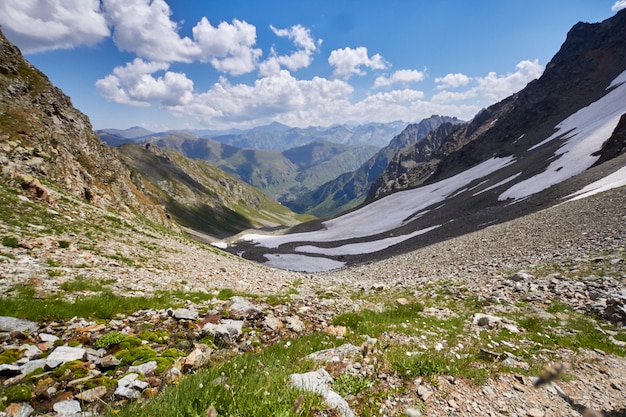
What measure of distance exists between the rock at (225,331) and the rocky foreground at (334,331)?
4cm

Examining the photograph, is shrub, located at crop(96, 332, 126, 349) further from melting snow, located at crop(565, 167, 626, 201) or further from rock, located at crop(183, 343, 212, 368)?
melting snow, located at crop(565, 167, 626, 201)

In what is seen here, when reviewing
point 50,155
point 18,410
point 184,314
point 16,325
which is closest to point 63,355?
point 18,410

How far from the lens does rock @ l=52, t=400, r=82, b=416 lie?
4.87 meters

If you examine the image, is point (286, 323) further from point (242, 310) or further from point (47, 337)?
point (47, 337)

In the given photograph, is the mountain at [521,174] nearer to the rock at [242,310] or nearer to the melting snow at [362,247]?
the melting snow at [362,247]

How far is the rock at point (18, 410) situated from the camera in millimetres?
4830

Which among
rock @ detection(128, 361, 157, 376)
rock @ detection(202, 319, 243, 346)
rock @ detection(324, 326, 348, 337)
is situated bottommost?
rock @ detection(324, 326, 348, 337)

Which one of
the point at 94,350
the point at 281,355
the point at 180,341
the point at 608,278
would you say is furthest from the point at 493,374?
the point at 608,278

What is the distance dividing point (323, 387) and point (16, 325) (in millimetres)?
8411

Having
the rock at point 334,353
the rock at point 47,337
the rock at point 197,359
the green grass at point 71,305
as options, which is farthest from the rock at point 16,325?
the rock at point 334,353

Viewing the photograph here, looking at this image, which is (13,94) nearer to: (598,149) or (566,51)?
(598,149)

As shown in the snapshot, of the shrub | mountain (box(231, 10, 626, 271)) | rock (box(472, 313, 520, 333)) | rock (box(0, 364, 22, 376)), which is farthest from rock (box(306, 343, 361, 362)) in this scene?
mountain (box(231, 10, 626, 271))

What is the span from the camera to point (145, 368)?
21.4 feet

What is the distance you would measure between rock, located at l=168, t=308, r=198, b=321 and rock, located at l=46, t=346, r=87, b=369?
9.44 feet
